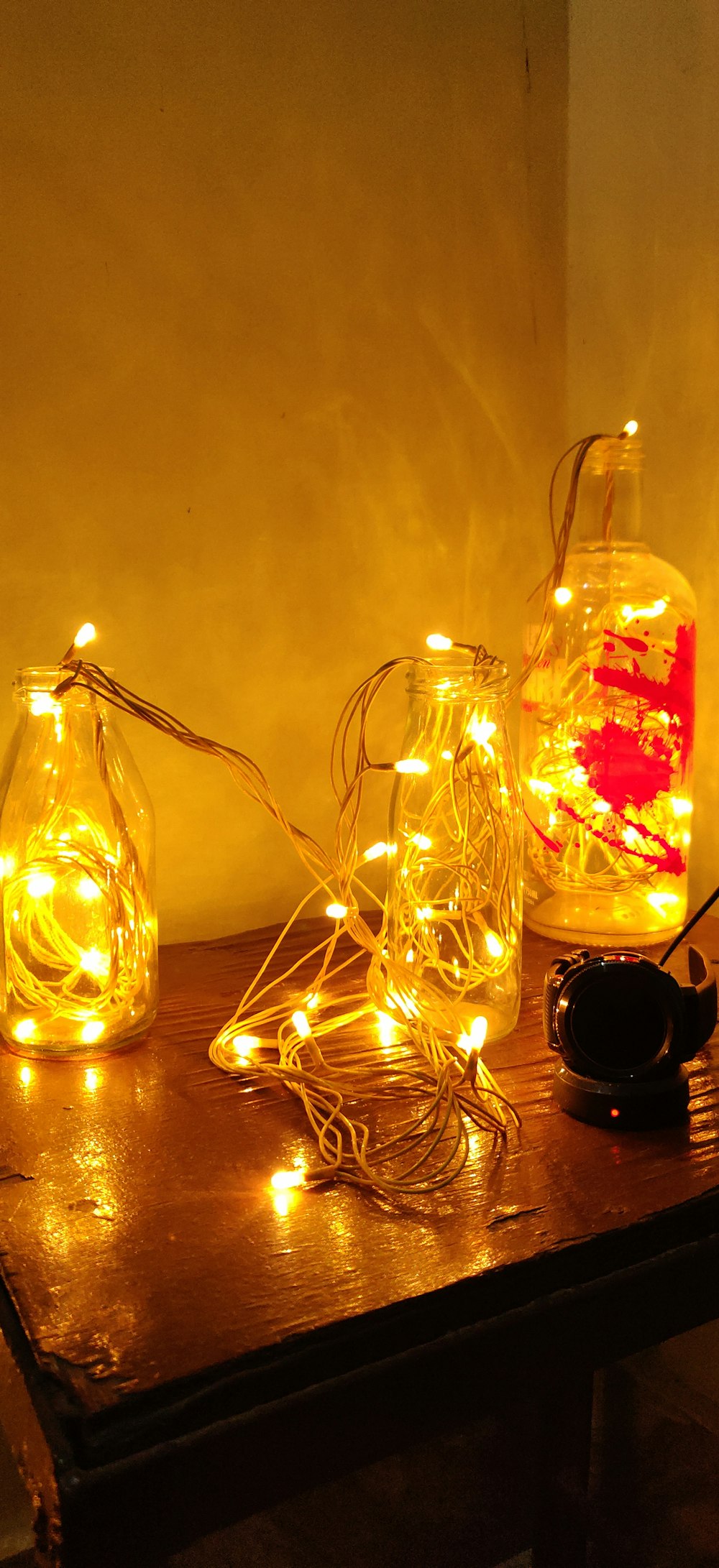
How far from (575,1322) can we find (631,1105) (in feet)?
0.43

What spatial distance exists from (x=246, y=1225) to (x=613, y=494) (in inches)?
23.9

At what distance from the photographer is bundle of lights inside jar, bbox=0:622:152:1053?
2.39ft

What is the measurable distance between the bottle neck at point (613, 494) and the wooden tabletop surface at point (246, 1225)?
1.33ft

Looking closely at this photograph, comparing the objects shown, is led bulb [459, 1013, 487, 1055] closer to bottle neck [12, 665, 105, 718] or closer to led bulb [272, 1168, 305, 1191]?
led bulb [272, 1168, 305, 1191]

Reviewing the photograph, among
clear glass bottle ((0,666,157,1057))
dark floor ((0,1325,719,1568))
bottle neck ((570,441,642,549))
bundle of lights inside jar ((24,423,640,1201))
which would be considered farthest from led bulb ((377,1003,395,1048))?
dark floor ((0,1325,719,1568))

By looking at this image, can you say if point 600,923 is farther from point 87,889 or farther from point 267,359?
point 267,359

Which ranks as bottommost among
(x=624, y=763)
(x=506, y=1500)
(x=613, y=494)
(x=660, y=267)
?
(x=506, y=1500)

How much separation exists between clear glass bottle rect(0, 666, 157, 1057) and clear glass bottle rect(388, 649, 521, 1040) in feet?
0.57

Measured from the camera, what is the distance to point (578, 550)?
3.01 ft

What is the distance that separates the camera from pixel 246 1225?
53cm

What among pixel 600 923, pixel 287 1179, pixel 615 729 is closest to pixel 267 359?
pixel 615 729

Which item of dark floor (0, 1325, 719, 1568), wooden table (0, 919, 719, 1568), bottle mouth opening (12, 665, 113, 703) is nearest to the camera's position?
wooden table (0, 919, 719, 1568)

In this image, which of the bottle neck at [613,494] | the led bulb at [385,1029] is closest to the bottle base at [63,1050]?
the led bulb at [385,1029]

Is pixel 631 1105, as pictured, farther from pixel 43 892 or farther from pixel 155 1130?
pixel 43 892
